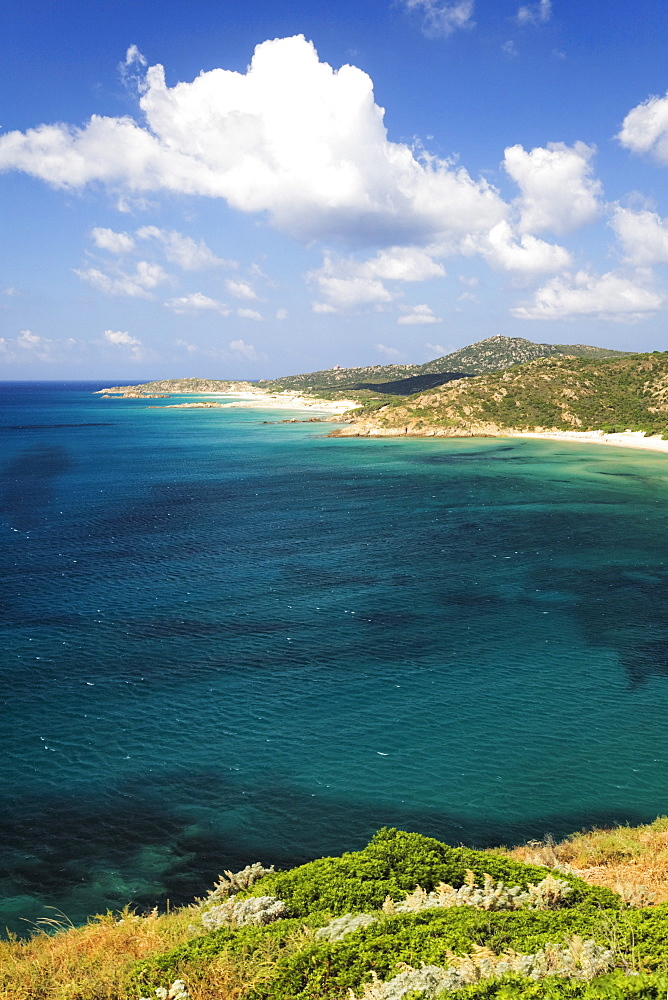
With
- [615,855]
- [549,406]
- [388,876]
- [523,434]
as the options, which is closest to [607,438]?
[523,434]

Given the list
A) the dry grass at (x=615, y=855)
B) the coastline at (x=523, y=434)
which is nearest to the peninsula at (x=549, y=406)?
the coastline at (x=523, y=434)

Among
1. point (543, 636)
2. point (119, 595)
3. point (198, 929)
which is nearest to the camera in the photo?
point (198, 929)

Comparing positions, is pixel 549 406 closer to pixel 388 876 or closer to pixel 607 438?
pixel 607 438

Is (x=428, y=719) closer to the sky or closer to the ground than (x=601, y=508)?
closer to the ground

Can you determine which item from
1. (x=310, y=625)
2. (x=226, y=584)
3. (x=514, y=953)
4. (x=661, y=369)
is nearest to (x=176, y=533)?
(x=226, y=584)

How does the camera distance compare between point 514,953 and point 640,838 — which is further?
point 640,838

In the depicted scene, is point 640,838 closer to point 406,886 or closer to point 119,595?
point 406,886

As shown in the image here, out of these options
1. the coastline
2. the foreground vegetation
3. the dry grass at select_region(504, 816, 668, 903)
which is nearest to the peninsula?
the coastline
